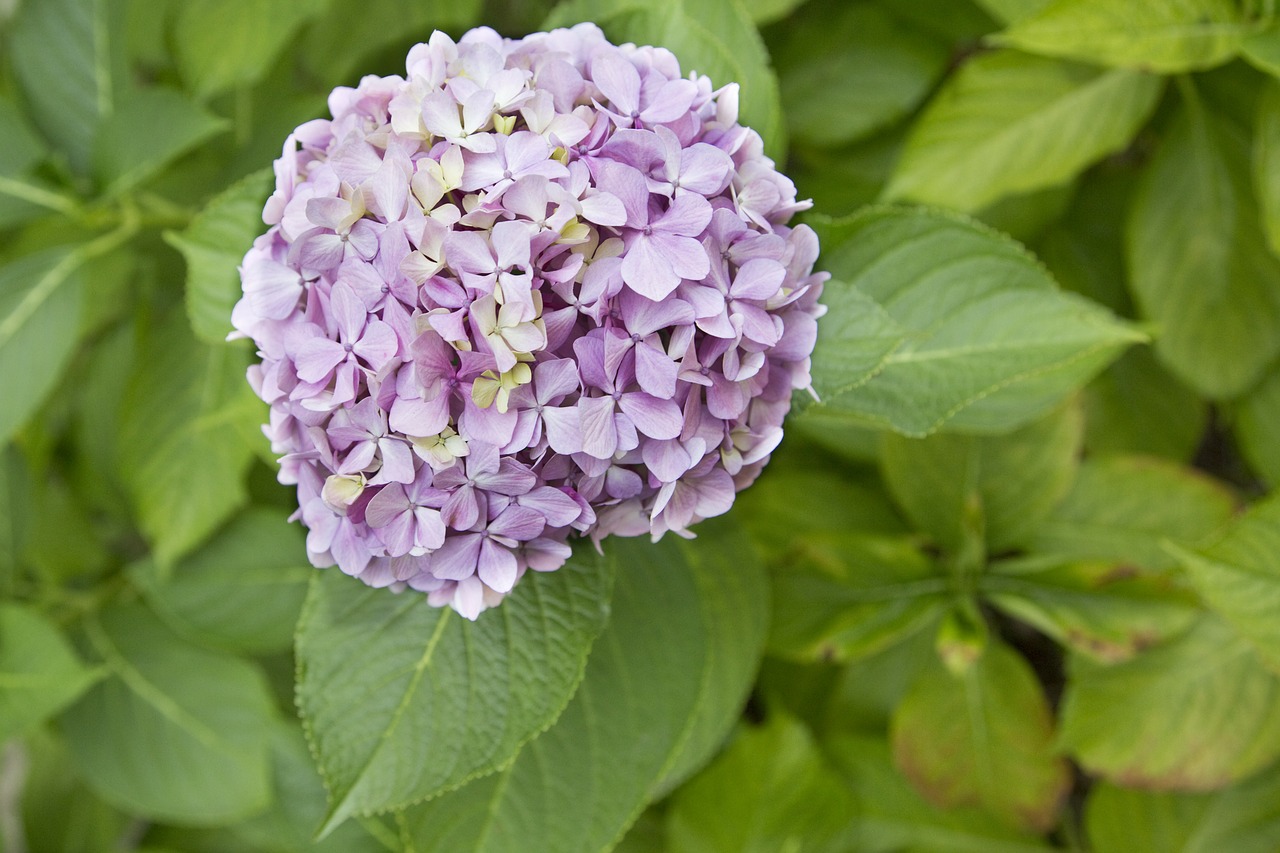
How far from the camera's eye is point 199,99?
3.41 feet

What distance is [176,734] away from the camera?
1.25 metres

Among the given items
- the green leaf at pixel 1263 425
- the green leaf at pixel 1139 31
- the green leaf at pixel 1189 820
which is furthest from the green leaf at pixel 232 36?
the green leaf at pixel 1189 820

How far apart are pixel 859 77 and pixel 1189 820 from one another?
40.9 inches

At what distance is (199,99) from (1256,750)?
1389 mm

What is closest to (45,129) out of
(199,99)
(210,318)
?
(199,99)

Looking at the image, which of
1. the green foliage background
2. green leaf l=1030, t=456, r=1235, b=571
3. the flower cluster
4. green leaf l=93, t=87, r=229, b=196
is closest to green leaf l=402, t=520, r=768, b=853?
the green foliage background

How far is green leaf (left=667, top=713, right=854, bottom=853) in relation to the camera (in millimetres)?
1164

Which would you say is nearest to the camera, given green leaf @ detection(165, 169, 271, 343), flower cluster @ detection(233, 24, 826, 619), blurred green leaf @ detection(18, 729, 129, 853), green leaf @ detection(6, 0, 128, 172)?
flower cluster @ detection(233, 24, 826, 619)

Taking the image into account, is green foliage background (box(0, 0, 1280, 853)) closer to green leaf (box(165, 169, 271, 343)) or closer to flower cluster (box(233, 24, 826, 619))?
green leaf (box(165, 169, 271, 343))

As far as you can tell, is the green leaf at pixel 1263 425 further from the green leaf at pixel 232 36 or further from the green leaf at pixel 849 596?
the green leaf at pixel 232 36

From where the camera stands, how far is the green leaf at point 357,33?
117cm

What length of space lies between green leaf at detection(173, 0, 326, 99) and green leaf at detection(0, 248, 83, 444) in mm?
250

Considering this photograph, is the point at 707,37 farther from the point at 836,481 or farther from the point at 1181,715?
the point at 1181,715

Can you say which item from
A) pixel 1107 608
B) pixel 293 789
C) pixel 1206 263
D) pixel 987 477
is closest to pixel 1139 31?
pixel 1206 263
